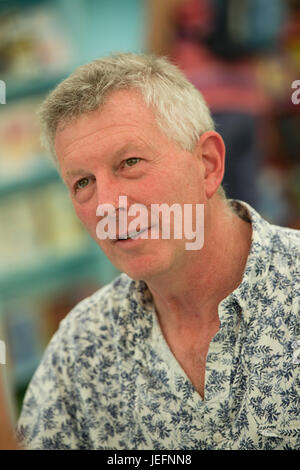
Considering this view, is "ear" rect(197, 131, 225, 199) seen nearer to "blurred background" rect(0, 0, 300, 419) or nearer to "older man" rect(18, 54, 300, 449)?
"older man" rect(18, 54, 300, 449)

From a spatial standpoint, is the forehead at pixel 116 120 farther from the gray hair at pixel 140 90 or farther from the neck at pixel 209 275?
the neck at pixel 209 275

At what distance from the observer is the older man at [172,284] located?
1.31 m

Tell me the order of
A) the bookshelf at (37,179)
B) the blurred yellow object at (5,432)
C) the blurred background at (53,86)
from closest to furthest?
the blurred yellow object at (5,432) → the blurred background at (53,86) → the bookshelf at (37,179)

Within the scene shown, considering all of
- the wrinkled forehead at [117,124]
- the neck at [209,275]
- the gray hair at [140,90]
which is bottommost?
the neck at [209,275]

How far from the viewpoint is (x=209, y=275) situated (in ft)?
4.71

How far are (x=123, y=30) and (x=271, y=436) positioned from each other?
117 inches

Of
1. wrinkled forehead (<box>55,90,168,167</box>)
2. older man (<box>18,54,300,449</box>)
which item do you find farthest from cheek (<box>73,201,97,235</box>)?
wrinkled forehead (<box>55,90,168,167</box>)

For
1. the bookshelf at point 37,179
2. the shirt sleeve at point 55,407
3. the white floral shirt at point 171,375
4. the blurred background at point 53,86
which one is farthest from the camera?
the bookshelf at point 37,179

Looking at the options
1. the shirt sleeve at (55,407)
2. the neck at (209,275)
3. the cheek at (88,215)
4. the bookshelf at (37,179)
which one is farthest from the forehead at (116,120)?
the bookshelf at (37,179)

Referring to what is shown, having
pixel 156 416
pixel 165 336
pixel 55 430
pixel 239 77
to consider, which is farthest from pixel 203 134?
pixel 239 77

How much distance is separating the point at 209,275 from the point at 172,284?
0.09 metres

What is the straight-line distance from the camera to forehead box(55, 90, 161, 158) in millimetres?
1311

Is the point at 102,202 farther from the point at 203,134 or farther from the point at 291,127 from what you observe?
the point at 291,127
